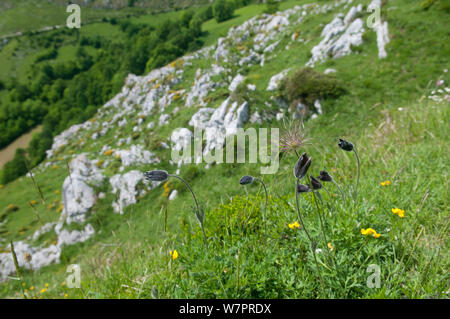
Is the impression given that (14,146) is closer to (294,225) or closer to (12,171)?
(12,171)

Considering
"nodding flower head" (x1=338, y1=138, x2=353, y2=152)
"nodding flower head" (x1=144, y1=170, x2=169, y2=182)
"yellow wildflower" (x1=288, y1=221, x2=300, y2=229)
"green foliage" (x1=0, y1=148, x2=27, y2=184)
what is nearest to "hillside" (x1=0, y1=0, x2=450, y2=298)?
"yellow wildflower" (x1=288, y1=221, x2=300, y2=229)

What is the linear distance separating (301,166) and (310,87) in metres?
11.9

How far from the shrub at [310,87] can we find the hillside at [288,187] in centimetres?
7

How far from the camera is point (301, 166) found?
1.50m

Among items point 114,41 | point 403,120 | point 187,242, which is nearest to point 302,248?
point 187,242

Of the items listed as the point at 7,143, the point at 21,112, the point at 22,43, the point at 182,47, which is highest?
the point at 22,43

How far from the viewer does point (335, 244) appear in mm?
2023

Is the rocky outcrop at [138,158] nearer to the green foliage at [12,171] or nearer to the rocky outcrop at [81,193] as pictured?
the rocky outcrop at [81,193]

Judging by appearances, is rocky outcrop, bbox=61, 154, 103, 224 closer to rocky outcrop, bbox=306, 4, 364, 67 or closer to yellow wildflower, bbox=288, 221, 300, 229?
rocky outcrop, bbox=306, 4, 364, 67

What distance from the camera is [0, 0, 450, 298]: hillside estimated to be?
192 cm

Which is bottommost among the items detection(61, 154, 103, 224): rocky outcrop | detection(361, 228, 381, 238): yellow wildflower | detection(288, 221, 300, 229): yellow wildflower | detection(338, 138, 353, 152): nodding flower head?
detection(61, 154, 103, 224): rocky outcrop

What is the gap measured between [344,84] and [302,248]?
12194 millimetres

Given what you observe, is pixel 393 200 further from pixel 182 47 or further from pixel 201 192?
pixel 182 47

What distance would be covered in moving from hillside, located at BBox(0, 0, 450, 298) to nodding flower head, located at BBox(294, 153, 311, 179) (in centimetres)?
14
